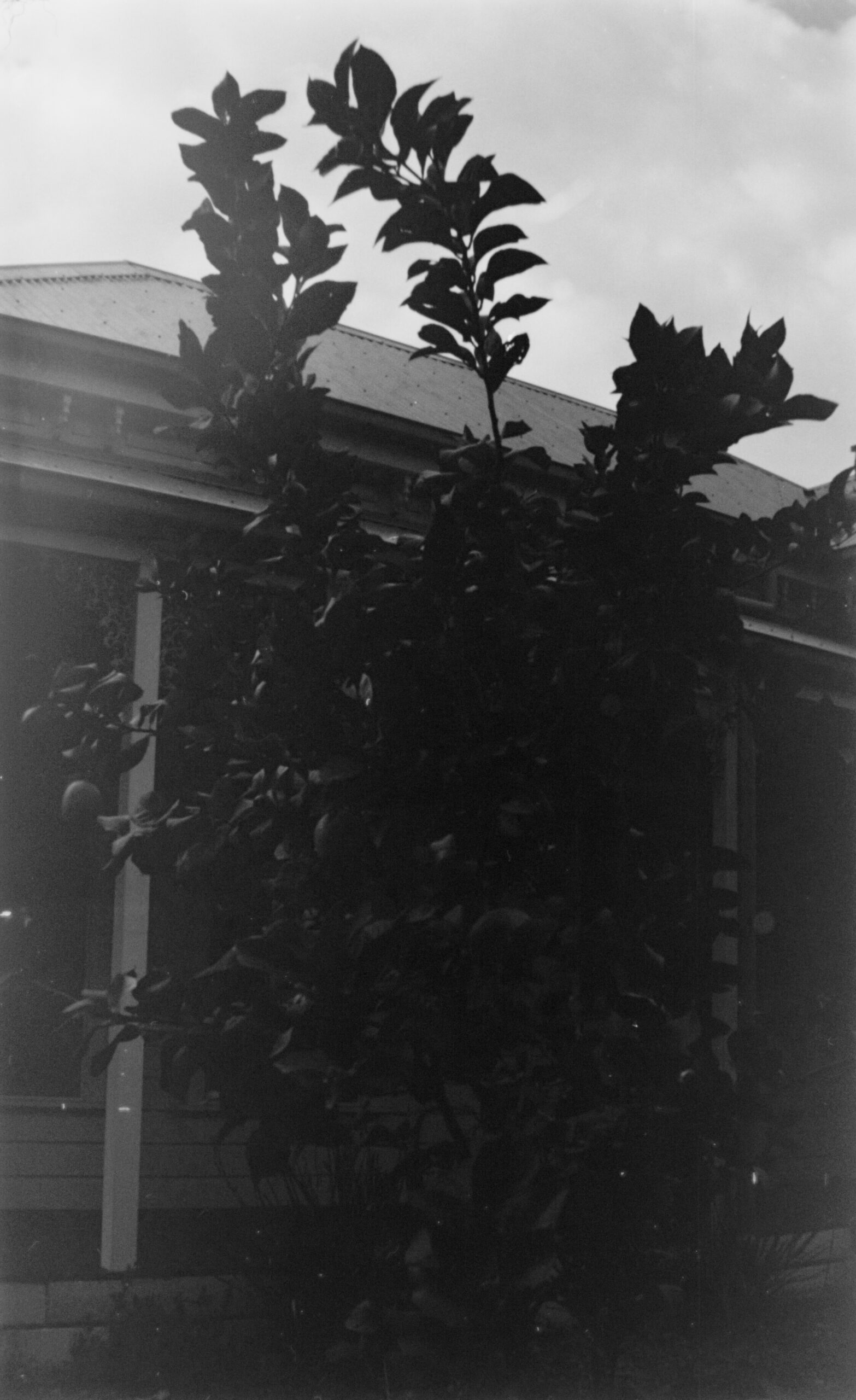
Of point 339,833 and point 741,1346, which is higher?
point 339,833

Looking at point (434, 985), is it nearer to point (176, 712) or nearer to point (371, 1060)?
point (371, 1060)

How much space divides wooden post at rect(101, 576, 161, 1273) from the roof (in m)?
1.75

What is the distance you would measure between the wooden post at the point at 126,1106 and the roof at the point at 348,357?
5.73 feet

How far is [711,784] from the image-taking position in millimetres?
3025

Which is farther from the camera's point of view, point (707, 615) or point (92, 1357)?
point (92, 1357)

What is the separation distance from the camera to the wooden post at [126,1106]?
4.59 meters

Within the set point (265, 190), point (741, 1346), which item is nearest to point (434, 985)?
point (265, 190)

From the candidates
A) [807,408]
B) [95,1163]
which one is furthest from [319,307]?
[95,1163]

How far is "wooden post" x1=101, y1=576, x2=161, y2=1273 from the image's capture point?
459cm

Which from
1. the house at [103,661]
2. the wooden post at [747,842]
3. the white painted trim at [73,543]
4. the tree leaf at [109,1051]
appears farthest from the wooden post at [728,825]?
the tree leaf at [109,1051]

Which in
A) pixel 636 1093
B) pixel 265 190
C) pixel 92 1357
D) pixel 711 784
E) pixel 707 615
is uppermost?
pixel 265 190

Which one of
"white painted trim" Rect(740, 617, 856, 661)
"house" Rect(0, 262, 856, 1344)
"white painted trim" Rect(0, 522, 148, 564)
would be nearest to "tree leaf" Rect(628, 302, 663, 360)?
"house" Rect(0, 262, 856, 1344)

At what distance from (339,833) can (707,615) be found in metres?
0.82

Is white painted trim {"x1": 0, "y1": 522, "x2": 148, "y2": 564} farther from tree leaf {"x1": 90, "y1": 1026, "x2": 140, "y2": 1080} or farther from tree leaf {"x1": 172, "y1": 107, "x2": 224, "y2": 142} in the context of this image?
tree leaf {"x1": 90, "y1": 1026, "x2": 140, "y2": 1080}
